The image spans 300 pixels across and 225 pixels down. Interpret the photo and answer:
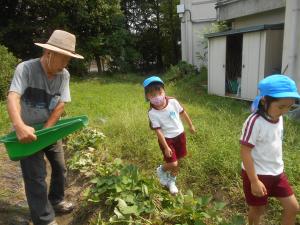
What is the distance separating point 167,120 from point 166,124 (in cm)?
5

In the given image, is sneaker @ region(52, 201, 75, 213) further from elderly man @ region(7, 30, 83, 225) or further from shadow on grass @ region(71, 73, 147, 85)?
shadow on grass @ region(71, 73, 147, 85)

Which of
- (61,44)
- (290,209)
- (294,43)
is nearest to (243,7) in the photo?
(294,43)

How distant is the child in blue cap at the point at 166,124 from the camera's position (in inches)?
145

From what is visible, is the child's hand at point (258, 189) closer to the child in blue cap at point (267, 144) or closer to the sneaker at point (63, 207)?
the child in blue cap at point (267, 144)

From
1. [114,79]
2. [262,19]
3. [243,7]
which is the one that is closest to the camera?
[262,19]

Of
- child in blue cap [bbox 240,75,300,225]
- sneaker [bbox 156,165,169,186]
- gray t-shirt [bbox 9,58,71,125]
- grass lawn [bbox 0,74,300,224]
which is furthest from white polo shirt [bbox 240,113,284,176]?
gray t-shirt [bbox 9,58,71,125]

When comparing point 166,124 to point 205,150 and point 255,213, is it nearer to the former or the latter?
point 205,150

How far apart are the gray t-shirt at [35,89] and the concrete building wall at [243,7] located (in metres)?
7.31

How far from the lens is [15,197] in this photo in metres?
4.12

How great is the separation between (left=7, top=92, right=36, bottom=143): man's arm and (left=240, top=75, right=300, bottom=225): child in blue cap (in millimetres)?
1656

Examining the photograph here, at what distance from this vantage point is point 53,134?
2980 mm

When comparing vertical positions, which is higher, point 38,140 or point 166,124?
point 38,140

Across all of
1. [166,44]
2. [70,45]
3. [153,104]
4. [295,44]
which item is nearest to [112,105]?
[295,44]

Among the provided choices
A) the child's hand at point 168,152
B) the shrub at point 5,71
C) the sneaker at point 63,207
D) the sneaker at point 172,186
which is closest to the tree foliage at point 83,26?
the shrub at point 5,71
